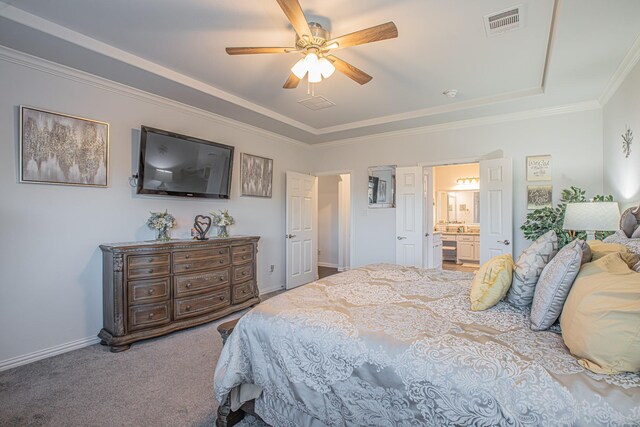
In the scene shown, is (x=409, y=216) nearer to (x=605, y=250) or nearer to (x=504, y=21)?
(x=504, y=21)

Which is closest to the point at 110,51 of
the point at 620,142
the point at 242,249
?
the point at 242,249

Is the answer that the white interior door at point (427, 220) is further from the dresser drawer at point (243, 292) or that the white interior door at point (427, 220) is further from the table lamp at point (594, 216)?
the dresser drawer at point (243, 292)

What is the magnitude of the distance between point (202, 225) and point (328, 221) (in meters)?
4.03

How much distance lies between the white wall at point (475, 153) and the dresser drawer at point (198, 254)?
2538 mm

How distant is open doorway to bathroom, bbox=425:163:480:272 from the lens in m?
7.39

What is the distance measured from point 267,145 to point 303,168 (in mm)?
995

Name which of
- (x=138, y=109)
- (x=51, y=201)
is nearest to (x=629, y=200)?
(x=138, y=109)

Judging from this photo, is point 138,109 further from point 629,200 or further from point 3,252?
point 629,200

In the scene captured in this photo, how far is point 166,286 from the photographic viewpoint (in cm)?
314

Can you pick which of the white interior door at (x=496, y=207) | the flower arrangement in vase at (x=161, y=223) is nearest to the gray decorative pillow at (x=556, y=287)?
→ the white interior door at (x=496, y=207)

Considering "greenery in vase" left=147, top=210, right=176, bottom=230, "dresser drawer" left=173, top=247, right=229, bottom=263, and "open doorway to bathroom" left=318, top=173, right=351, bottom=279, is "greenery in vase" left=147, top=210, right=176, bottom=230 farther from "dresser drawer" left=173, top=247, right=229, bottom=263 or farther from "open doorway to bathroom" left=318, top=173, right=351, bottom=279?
"open doorway to bathroom" left=318, top=173, right=351, bottom=279

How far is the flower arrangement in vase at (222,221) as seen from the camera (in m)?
4.02

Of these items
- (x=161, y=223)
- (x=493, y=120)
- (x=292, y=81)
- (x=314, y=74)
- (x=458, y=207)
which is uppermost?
(x=493, y=120)

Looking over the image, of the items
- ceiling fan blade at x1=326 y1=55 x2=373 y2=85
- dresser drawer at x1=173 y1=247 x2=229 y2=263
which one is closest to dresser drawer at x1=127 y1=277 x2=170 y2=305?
dresser drawer at x1=173 y1=247 x2=229 y2=263
